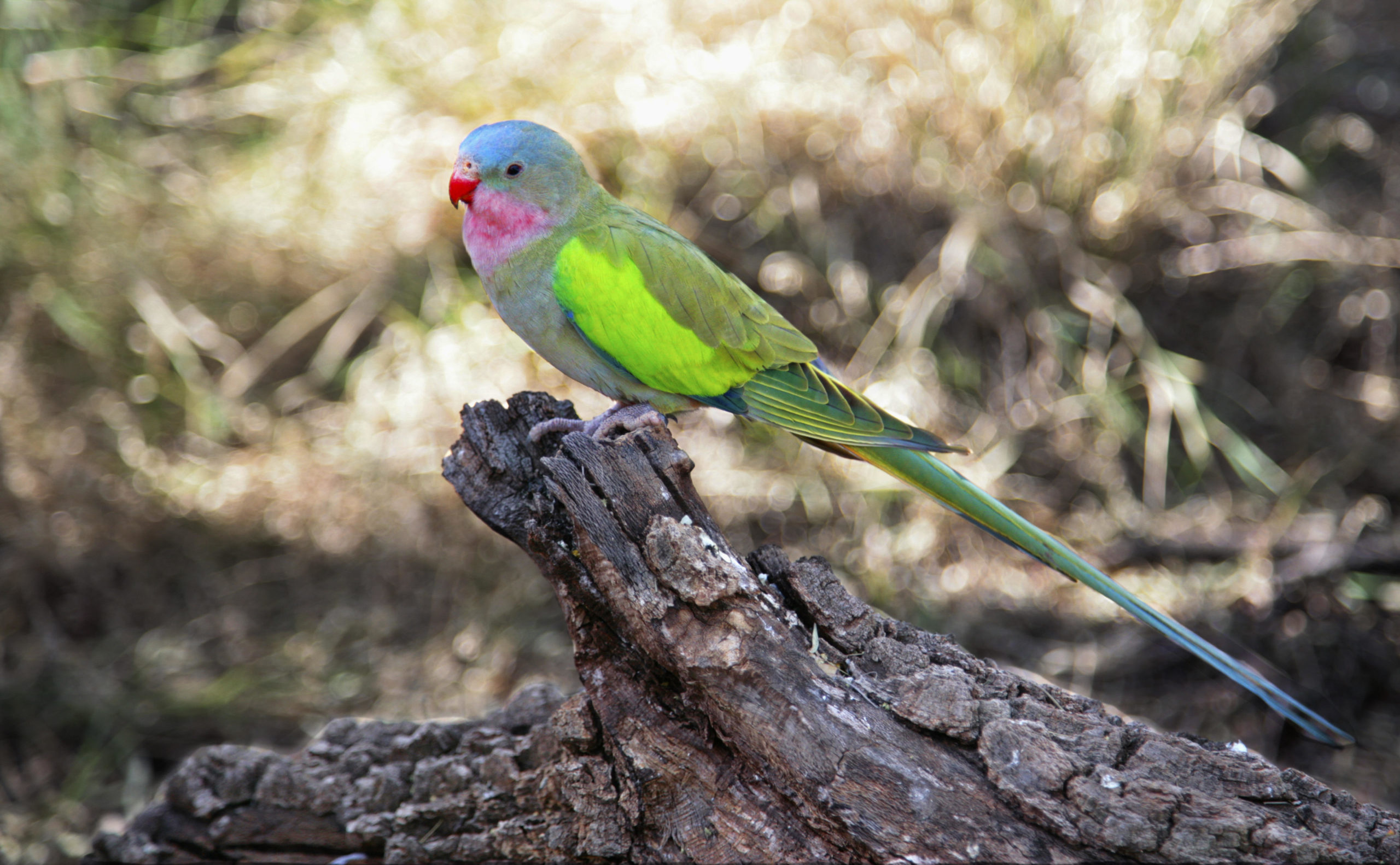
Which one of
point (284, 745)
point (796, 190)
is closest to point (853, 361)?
point (796, 190)

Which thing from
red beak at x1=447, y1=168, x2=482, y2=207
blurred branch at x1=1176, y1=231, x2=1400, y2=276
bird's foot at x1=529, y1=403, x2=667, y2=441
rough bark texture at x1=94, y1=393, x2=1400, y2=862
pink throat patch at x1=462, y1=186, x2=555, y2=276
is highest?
red beak at x1=447, y1=168, x2=482, y2=207

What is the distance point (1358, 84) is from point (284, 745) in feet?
23.0

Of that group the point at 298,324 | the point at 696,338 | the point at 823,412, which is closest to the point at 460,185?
the point at 696,338

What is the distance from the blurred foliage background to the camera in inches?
174

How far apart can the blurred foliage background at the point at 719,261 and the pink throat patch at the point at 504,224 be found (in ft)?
6.20

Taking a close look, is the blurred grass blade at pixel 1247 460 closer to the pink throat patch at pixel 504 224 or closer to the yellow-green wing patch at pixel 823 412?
the yellow-green wing patch at pixel 823 412

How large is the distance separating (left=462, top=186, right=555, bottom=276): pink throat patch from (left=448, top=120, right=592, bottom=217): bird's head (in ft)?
0.05

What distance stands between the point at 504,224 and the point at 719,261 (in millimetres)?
2473

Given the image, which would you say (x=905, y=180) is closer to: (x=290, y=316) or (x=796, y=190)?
(x=796, y=190)

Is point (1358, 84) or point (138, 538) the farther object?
point (1358, 84)

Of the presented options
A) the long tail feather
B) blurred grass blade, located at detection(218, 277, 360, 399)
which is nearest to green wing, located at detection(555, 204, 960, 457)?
the long tail feather

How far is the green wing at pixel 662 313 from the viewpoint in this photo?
2.63 metres

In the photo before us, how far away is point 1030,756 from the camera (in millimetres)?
1786

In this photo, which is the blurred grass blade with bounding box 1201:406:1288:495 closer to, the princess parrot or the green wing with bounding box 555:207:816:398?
the princess parrot
